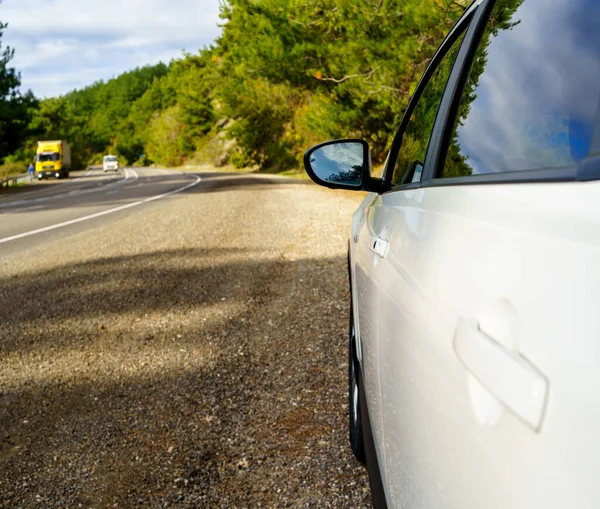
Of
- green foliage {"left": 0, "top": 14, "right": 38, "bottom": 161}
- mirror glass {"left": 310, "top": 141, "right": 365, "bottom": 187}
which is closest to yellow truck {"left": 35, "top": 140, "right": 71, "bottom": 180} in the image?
green foliage {"left": 0, "top": 14, "right": 38, "bottom": 161}

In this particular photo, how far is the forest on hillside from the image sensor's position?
1895 cm

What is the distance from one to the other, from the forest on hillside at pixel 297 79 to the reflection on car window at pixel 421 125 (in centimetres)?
1267

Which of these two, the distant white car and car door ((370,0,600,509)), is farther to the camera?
the distant white car

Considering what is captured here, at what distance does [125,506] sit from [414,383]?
189cm

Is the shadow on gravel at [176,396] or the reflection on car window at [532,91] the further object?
the shadow on gravel at [176,396]

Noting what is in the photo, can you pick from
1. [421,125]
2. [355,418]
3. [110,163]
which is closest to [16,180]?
[110,163]

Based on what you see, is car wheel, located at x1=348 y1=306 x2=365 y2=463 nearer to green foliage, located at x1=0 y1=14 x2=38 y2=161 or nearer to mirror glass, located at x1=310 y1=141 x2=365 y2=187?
mirror glass, located at x1=310 y1=141 x2=365 y2=187

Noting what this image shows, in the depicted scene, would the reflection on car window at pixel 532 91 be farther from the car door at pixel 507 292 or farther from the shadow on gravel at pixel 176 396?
the shadow on gravel at pixel 176 396

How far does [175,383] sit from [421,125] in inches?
99.0

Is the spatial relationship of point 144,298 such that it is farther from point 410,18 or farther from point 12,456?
point 410,18

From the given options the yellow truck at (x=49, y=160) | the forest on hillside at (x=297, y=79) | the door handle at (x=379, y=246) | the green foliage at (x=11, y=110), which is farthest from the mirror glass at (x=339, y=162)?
the yellow truck at (x=49, y=160)

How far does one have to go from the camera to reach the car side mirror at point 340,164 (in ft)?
9.91

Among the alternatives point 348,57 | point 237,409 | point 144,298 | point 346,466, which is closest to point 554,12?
point 346,466

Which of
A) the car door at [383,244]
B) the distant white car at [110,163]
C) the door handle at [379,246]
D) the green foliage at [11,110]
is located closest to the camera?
the car door at [383,244]
